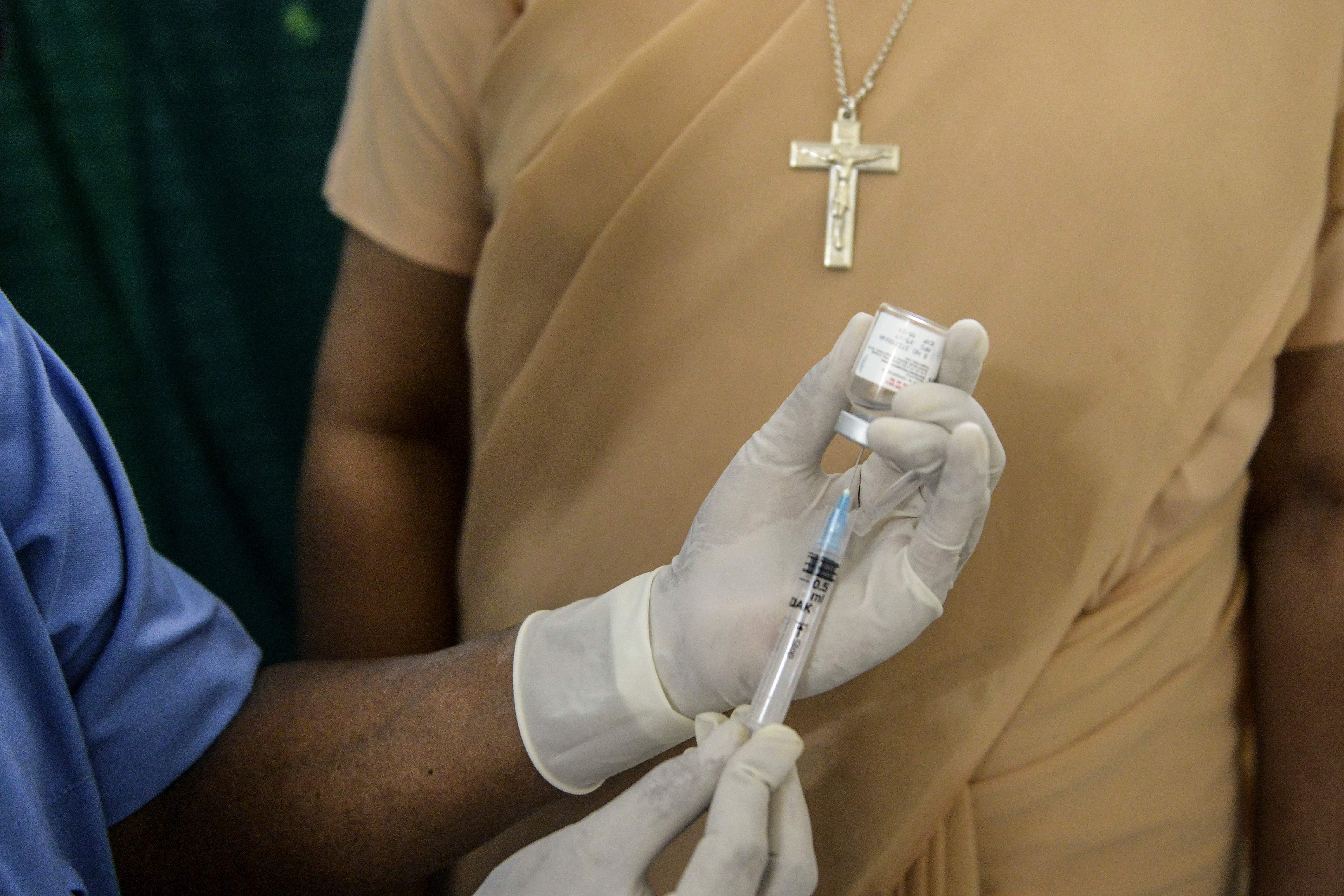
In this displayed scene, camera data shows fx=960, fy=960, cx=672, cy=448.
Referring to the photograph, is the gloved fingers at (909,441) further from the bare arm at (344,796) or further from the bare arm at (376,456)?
the bare arm at (376,456)

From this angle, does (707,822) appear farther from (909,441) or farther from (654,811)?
(909,441)

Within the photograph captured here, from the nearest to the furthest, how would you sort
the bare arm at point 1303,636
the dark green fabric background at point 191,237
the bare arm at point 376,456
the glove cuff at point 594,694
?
1. the glove cuff at point 594,694
2. the bare arm at point 1303,636
3. the bare arm at point 376,456
4. the dark green fabric background at point 191,237

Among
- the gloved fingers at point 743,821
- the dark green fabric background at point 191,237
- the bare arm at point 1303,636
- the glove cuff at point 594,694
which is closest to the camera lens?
the gloved fingers at point 743,821

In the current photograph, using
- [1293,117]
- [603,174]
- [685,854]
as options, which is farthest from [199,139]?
[1293,117]

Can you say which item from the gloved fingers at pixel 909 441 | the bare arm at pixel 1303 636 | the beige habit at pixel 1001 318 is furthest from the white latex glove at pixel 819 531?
the bare arm at pixel 1303 636

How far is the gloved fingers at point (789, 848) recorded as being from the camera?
617 mm

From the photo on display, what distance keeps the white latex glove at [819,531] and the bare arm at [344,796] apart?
157mm

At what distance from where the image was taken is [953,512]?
0.61m

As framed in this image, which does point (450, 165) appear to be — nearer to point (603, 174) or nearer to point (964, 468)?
point (603, 174)

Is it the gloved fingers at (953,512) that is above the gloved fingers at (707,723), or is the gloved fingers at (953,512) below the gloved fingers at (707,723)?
above

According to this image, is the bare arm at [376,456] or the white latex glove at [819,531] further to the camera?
the bare arm at [376,456]

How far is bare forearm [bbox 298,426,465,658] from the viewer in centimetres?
103

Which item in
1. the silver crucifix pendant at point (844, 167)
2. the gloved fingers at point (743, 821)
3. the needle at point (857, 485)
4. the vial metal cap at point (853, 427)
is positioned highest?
the silver crucifix pendant at point (844, 167)

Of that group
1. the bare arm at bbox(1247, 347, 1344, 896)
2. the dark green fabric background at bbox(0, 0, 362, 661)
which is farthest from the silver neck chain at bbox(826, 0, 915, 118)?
the dark green fabric background at bbox(0, 0, 362, 661)
